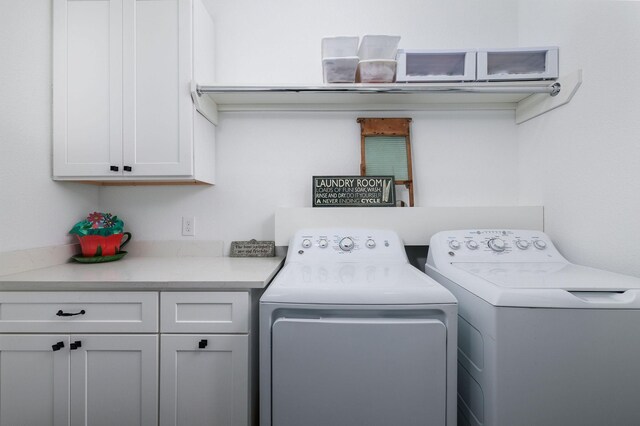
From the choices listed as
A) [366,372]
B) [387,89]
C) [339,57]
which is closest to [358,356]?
[366,372]

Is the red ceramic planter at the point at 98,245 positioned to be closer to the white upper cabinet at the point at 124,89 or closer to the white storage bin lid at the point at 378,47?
the white upper cabinet at the point at 124,89

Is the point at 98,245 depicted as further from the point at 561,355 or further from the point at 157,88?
the point at 561,355

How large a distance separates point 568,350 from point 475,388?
33cm

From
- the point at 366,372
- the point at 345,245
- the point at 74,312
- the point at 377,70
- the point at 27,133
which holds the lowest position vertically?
the point at 366,372

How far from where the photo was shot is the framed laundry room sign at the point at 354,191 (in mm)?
1752

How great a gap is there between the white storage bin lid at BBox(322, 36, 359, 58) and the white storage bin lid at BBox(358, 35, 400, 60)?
46 mm

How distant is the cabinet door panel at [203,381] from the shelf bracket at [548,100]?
1894 millimetres

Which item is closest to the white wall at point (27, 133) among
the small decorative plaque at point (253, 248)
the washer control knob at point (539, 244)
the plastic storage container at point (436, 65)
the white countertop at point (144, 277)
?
the white countertop at point (144, 277)

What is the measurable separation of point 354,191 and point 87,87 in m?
1.49

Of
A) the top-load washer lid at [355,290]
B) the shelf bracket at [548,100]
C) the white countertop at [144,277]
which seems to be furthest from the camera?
the shelf bracket at [548,100]

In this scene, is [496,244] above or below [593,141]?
below

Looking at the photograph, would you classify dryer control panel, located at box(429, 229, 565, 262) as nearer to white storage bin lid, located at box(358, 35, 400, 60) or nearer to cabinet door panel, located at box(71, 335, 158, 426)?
white storage bin lid, located at box(358, 35, 400, 60)

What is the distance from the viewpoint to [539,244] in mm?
1547

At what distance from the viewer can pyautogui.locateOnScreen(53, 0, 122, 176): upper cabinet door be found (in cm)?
153
